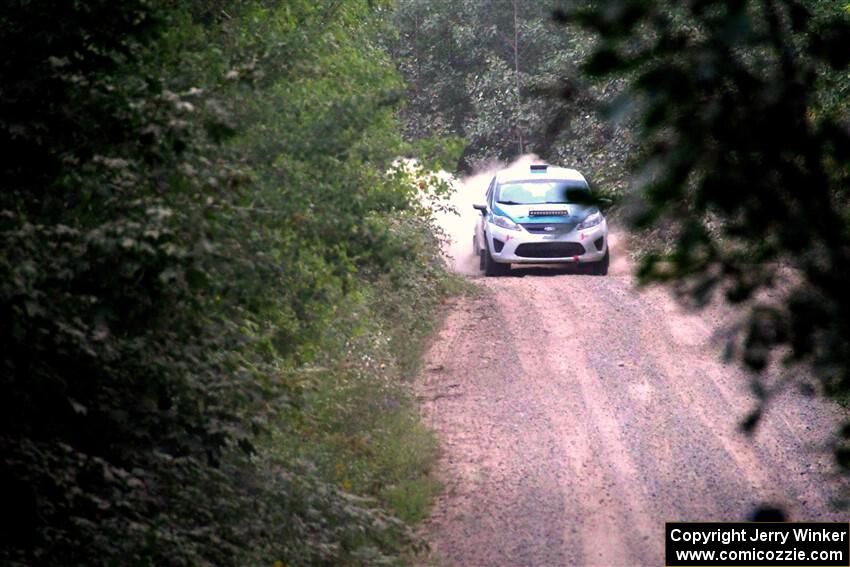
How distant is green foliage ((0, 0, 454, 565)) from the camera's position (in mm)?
4973

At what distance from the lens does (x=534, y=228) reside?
21594 millimetres

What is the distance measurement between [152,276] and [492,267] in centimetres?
1778

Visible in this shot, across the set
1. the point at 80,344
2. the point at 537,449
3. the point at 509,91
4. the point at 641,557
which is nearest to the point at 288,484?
the point at 80,344

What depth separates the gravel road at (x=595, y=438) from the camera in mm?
9406

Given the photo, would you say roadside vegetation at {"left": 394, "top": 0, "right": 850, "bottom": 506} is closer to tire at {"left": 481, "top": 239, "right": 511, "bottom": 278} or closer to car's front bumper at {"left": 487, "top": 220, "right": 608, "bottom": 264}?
car's front bumper at {"left": 487, "top": 220, "right": 608, "bottom": 264}

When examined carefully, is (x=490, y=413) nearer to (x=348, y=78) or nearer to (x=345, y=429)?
(x=345, y=429)

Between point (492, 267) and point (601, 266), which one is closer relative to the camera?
point (601, 266)

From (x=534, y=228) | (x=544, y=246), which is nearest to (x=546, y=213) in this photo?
(x=534, y=228)

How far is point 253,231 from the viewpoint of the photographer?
5.77 metres

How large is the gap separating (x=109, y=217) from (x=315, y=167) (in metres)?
2.02

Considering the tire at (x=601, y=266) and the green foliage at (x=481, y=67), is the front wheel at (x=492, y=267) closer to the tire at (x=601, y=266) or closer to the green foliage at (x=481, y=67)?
the tire at (x=601, y=266)

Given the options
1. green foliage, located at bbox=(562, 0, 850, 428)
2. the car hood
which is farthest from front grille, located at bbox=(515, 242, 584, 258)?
green foliage, located at bbox=(562, 0, 850, 428)

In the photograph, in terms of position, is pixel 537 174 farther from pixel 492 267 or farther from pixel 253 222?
pixel 253 222

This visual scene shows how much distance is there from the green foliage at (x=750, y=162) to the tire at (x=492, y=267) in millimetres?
19855
